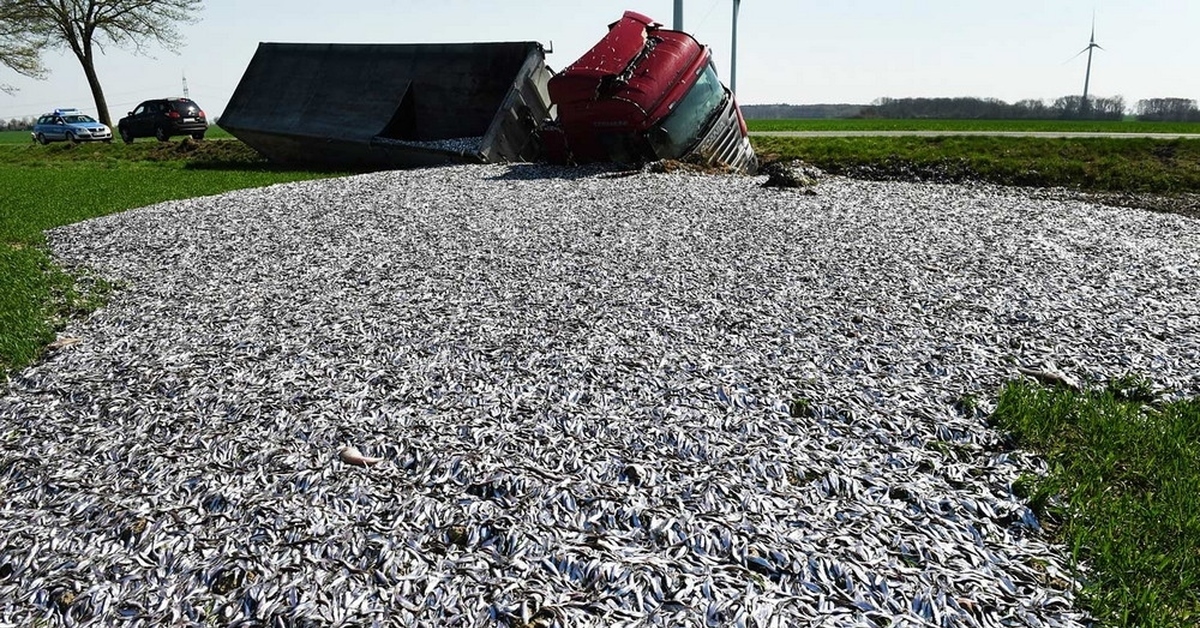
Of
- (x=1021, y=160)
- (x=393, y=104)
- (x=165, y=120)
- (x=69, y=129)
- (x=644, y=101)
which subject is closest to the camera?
(x=644, y=101)

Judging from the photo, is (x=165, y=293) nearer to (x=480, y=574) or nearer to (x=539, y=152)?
(x=480, y=574)

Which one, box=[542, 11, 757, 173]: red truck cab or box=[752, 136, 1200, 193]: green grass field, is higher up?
box=[542, 11, 757, 173]: red truck cab

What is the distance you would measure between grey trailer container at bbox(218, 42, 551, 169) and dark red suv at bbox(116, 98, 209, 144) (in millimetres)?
13288

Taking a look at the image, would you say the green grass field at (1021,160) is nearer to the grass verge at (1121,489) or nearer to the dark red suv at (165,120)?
the grass verge at (1121,489)

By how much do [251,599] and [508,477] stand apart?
4.47 feet

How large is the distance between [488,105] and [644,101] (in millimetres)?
6409

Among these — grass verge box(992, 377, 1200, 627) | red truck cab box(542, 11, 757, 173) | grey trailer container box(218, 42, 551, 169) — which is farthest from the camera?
grey trailer container box(218, 42, 551, 169)

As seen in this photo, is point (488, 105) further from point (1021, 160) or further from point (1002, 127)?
point (1002, 127)

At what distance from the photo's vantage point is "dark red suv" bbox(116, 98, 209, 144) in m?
32.8

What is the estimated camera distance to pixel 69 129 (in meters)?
36.0

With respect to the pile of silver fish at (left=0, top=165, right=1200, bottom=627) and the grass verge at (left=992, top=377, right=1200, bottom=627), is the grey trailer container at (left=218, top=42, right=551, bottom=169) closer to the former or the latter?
the pile of silver fish at (left=0, top=165, right=1200, bottom=627)

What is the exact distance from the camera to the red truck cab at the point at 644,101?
1446 cm

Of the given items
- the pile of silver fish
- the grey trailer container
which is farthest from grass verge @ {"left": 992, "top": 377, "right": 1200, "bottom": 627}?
the grey trailer container

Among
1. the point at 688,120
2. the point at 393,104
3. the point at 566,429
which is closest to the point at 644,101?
the point at 688,120
